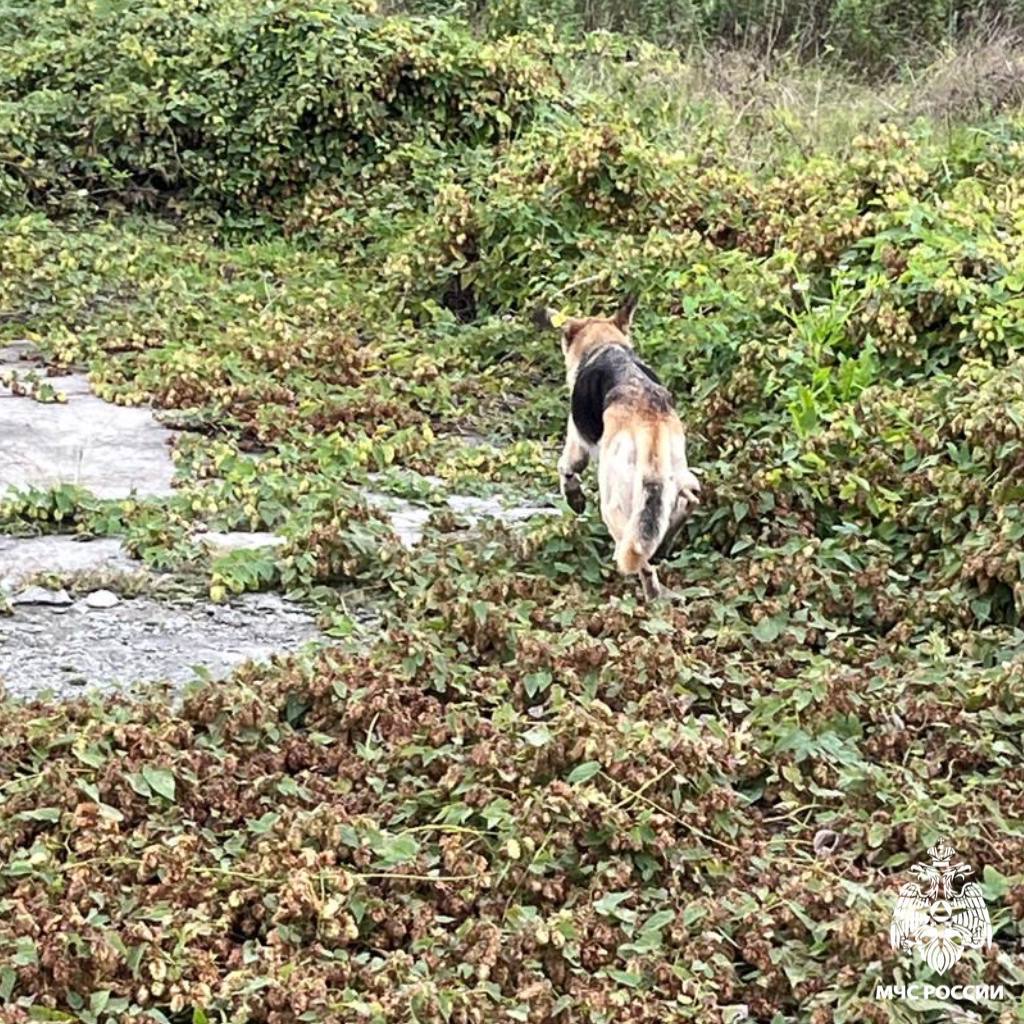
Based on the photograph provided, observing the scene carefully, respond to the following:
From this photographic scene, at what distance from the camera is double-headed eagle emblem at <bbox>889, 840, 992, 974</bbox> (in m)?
3.29

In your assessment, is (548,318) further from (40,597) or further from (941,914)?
(941,914)

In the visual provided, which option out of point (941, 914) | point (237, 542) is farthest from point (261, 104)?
point (941, 914)

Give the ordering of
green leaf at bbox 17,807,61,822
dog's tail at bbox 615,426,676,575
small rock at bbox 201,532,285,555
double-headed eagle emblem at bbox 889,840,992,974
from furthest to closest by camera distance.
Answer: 1. small rock at bbox 201,532,285,555
2. dog's tail at bbox 615,426,676,575
3. green leaf at bbox 17,807,61,822
4. double-headed eagle emblem at bbox 889,840,992,974

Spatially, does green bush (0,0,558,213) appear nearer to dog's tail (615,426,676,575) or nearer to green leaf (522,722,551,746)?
dog's tail (615,426,676,575)

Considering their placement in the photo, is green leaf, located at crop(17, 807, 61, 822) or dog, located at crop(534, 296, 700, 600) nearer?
green leaf, located at crop(17, 807, 61, 822)

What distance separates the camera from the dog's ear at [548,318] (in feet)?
21.8

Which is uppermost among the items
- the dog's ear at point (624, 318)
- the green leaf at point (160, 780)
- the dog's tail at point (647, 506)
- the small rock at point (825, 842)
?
the dog's ear at point (624, 318)

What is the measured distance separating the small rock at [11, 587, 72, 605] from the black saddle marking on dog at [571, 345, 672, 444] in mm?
1963

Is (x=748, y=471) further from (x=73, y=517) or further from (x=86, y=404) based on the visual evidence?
(x=86, y=404)

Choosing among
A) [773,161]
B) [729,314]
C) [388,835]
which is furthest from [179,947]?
[773,161]

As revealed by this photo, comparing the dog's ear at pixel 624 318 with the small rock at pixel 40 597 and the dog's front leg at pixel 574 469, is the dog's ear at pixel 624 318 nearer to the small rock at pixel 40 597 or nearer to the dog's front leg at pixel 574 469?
the dog's front leg at pixel 574 469

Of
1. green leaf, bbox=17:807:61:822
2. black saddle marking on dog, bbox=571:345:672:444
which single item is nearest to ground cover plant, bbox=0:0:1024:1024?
green leaf, bbox=17:807:61:822

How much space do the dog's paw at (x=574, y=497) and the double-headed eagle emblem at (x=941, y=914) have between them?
2482 millimetres

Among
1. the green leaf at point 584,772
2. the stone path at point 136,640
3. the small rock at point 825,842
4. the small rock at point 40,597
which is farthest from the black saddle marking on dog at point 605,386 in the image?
the small rock at point 40,597
